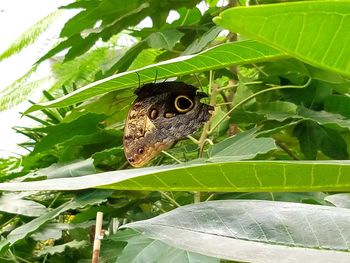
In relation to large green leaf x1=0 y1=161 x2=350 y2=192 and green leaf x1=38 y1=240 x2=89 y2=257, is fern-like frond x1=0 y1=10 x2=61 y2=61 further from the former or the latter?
large green leaf x1=0 y1=161 x2=350 y2=192

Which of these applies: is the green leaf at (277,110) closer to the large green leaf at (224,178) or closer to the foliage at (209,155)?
the foliage at (209,155)

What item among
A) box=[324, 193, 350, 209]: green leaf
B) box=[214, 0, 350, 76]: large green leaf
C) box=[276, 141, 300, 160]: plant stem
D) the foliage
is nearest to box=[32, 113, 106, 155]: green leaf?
the foliage

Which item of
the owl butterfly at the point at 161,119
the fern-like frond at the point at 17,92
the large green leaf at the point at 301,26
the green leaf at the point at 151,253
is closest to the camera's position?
the large green leaf at the point at 301,26

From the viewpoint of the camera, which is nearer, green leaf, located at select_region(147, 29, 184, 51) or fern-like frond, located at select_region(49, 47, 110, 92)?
green leaf, located at select_region(147, 29, 184, 51)

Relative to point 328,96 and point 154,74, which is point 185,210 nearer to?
point 154,74

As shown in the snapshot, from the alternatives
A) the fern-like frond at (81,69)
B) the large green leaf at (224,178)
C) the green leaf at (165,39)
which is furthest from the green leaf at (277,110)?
the fern-like frond at (81,69)
